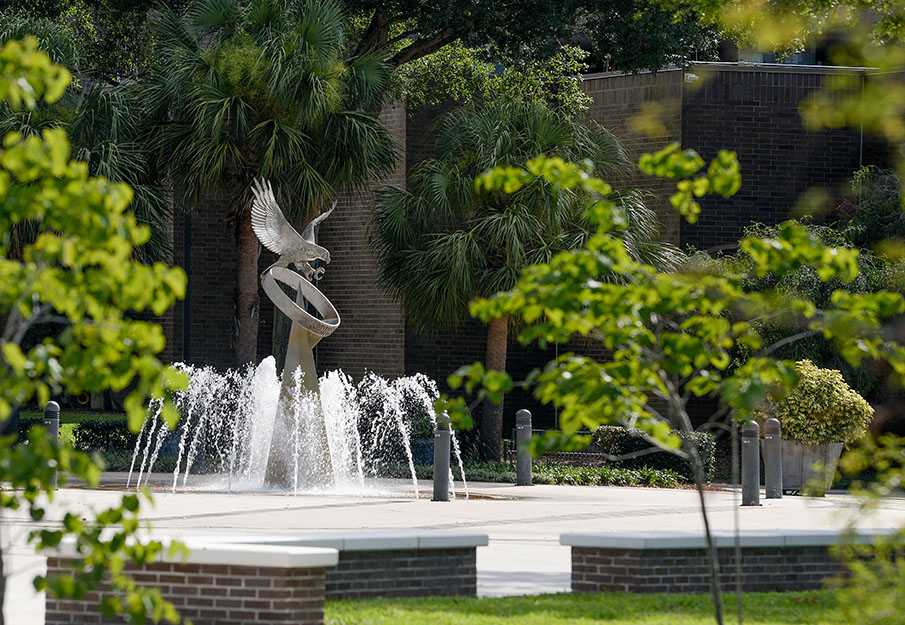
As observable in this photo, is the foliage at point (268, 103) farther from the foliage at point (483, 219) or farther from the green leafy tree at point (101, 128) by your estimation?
the foliage at point (483, 219)

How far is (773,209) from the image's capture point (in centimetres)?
2569

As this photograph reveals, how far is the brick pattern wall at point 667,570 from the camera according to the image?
9.10m

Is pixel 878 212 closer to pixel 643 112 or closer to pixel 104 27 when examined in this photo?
pixel 643 112

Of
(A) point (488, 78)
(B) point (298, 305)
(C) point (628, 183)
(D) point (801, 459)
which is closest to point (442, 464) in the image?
(B) point (298, 305)

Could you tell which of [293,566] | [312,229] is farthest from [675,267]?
[293,566]

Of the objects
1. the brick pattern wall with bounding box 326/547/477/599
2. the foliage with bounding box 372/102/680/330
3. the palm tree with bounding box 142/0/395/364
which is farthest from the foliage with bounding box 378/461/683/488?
the brick pattern wall with bounding box 326/547/477/599

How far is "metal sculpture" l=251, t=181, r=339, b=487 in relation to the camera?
1747 centimetres

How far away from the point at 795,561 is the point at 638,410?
4.45 metres

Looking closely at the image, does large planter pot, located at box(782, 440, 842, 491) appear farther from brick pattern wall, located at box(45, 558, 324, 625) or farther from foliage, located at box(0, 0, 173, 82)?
brick pattern wall, located at box(45, 558, 324, 625)

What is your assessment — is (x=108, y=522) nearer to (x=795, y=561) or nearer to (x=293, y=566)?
(x=293, y=566)

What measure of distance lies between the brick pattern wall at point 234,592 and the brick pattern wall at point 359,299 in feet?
64.7

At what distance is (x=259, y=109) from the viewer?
72.2 feet

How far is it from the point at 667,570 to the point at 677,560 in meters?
0.10

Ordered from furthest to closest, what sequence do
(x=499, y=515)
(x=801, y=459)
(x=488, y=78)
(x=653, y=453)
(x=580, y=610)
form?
(x=488, y=78) < (x=653, y=453) < (x=801, y=459) < (x=499, y=515) < (x=580, y=610)
